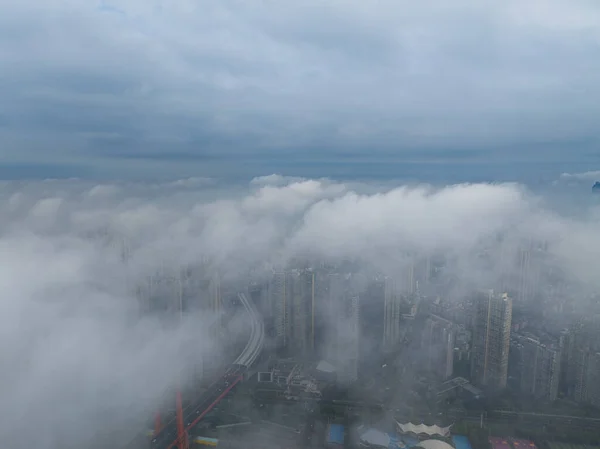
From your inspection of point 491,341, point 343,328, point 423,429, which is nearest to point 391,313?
point 343,328

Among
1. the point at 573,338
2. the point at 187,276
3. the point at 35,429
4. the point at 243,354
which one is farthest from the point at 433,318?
the point at 35,429

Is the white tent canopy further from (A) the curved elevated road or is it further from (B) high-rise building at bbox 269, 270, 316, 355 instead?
(A) the curved elevated road

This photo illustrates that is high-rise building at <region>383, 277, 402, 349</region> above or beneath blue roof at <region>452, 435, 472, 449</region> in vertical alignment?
above

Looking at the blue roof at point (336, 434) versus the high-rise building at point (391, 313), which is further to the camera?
the high-rise building at point (391, 313)

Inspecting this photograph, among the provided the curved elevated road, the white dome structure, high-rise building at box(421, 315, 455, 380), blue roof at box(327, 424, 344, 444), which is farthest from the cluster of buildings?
the white dome structure

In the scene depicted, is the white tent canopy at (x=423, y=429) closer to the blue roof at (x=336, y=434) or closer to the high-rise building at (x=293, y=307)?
the blue roof at (x=336, y=434)

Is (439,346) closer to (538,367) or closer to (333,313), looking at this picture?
(538,367)

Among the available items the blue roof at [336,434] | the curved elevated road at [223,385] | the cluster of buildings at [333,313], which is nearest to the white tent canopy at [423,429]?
the blue roof at [336,434]
